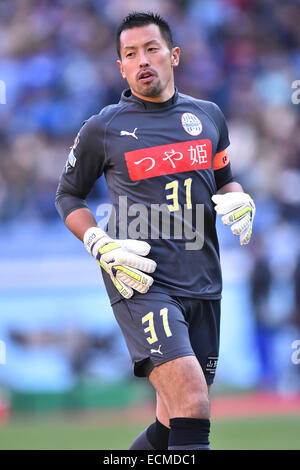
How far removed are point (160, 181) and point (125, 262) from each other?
54cm

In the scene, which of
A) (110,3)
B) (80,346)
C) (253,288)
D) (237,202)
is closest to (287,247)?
(253,288)

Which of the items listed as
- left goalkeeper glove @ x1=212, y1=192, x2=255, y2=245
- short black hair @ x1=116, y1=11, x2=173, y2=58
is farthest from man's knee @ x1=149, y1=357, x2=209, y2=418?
short black hair @ x1=116, y1=11, x2=173, y2=58

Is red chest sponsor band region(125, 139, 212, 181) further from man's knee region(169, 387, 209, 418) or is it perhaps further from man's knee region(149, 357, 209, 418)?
man's knee region(169, 387, 209, 418)

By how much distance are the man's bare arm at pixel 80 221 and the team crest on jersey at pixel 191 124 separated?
2.54 ft

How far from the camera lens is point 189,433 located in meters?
4.29

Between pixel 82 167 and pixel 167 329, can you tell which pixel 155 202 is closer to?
pixel 82 167

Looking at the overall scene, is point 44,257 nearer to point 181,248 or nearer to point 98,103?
point 98,103

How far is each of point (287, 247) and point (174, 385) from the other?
7.59 meters

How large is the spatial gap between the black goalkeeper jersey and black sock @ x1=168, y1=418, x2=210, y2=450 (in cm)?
74

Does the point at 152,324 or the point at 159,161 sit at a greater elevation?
the point at 159,161

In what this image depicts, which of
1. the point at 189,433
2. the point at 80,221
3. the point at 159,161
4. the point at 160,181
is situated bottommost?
the point at 189,433

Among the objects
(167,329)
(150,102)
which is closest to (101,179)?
(150,102)

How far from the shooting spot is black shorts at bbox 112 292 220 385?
4.49 meters

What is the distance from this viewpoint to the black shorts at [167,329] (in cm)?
449
